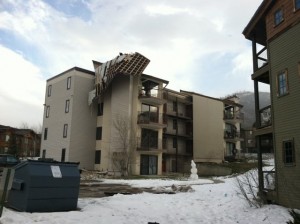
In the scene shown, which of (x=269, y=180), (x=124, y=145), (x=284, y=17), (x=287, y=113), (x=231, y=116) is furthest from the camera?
(x=231, y=116)

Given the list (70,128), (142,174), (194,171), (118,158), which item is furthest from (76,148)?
(194,171)

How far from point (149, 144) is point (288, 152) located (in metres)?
27.4

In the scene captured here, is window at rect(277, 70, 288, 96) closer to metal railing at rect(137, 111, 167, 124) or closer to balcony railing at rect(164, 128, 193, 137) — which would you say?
metal railing at rect(137, 111, 167, 124)

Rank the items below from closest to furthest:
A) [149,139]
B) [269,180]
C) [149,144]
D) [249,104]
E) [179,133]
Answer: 1. [269,180]
2. [149,144]
3. [149,139]
4. [179,133]
5. [249,104]

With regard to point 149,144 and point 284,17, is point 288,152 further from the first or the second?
point 149,144

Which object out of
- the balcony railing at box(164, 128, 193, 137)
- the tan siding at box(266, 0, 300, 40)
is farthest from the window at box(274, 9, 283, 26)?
the balcony railing at box(164, 128, 193, 137)

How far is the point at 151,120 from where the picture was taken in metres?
42.6

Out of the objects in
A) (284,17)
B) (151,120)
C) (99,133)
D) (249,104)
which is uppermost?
(249,104)

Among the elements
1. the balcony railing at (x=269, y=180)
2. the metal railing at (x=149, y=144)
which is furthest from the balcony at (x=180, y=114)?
the balcony railing at (x=269, y=180)

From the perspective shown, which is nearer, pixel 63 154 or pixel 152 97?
pixel 152 97

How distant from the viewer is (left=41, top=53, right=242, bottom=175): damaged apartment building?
40312 mm

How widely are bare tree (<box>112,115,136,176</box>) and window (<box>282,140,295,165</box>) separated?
2480 centimetres

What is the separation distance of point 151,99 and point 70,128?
34.2 feet

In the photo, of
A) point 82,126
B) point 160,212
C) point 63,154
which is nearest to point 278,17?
point 160,212
